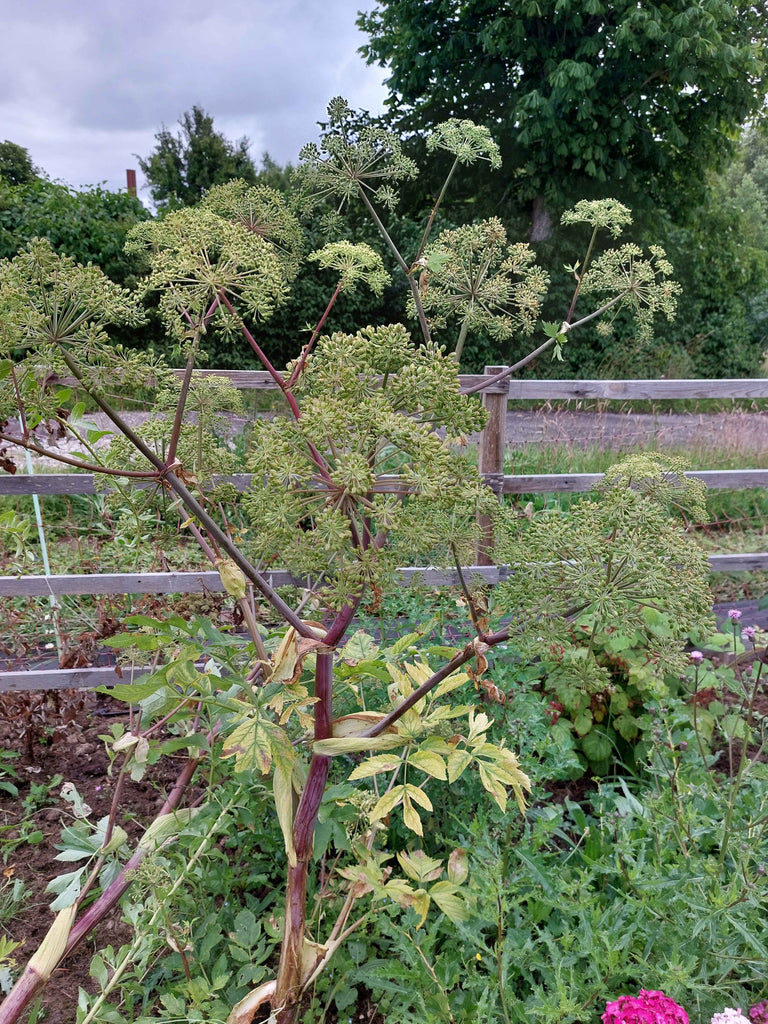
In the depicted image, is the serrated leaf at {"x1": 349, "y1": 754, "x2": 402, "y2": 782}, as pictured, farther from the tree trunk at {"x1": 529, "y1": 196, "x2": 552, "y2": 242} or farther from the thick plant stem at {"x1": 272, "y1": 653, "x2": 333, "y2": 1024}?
the tree trunk at {"x1": 529, "y1": 196, "x2": 552, "y2": 242}

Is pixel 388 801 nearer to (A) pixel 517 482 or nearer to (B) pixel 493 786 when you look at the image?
(B) pixel 493 786

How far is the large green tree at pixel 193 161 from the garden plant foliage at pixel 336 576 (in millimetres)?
23661

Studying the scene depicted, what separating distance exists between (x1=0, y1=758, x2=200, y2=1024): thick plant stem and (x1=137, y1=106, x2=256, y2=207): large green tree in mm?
24076

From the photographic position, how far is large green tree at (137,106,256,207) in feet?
75.4

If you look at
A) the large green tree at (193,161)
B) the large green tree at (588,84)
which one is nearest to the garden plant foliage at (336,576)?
the large green tree at (588,84)

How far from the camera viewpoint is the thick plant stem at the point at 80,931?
1281 mm

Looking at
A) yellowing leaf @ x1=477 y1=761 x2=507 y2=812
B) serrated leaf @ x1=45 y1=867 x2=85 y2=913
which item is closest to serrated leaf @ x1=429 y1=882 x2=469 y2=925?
yellowing leaf @ x1=477 y1=761 x2=507 y2=812

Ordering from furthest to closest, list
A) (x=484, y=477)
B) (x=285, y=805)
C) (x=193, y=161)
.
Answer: (x=193, y=161), (x=484, y=477), (x=285, y=805)

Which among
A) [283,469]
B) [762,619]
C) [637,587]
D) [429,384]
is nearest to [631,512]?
[637,587]

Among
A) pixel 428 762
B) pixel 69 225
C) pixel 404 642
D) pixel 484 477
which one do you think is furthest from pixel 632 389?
pixel 69 225

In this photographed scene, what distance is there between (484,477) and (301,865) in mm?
2186

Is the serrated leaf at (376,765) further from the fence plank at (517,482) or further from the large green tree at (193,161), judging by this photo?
the large green tree at (193,161)

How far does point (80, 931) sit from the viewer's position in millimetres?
1422

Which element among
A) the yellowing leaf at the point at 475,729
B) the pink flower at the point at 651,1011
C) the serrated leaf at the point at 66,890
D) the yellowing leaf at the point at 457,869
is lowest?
the serrated leaf at the point at 66,890
